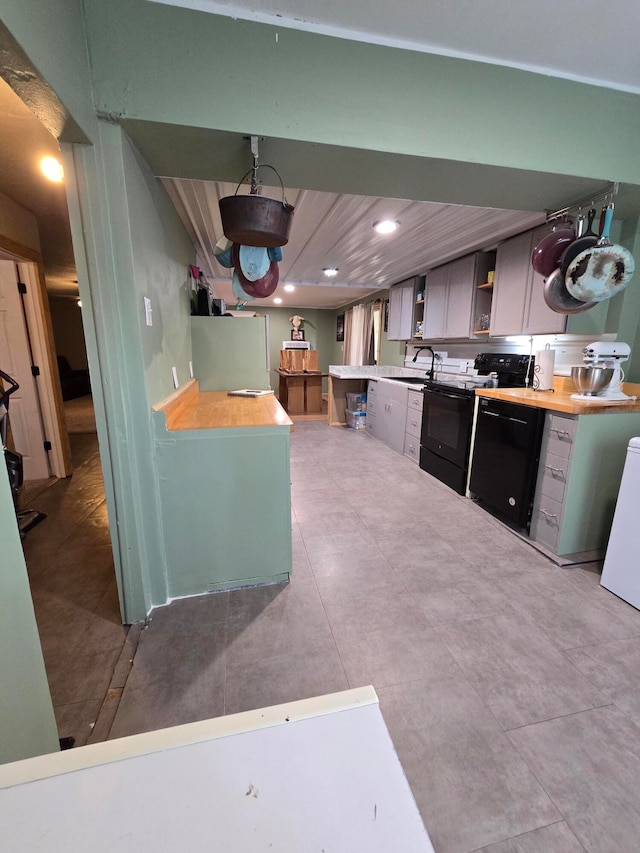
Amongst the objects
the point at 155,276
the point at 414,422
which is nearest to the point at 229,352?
the point at 155,276

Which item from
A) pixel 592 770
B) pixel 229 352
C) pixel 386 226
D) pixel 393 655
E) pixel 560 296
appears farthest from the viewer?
pixel 229 352

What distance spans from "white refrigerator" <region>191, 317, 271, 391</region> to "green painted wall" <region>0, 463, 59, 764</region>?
2.55 metres

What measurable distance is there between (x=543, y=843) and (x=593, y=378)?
86.5 inches

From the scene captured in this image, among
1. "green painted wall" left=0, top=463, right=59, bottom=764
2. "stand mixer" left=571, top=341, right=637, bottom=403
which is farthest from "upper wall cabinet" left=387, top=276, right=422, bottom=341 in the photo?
"green painted wall" left=0, top=463, right=59, bottom=764

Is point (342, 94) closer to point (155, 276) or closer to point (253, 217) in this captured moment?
point (253, 217)

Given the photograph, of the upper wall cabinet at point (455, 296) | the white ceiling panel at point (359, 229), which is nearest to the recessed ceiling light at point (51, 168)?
the white ceiling panel at point (359, 229)

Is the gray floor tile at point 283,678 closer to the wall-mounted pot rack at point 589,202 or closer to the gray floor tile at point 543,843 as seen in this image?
the gray floor tile at point 543,843

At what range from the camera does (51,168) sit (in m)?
2.20

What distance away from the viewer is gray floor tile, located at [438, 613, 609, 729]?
52.2 inches

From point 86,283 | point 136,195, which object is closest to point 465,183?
point 136,195

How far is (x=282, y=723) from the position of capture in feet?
1.69

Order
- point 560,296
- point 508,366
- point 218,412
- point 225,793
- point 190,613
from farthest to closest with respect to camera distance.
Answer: point 508,366 < point 218,412 < point 560,296 < point 190,613 < point 225,793

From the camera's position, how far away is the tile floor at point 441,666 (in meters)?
1.07

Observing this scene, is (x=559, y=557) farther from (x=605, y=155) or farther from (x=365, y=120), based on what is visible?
(x=365, y=120)
